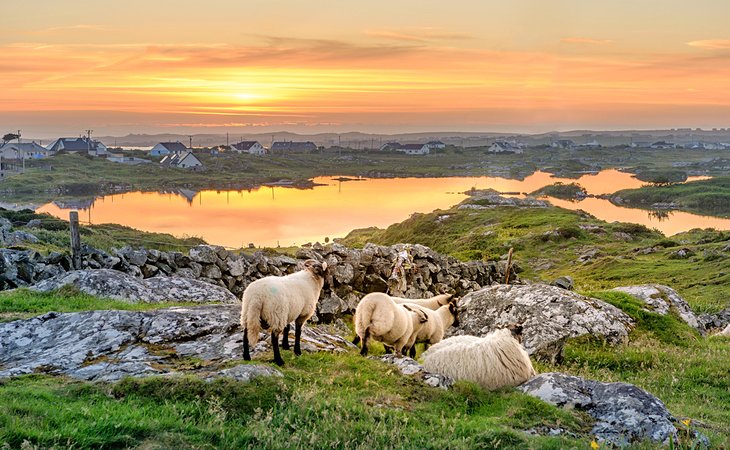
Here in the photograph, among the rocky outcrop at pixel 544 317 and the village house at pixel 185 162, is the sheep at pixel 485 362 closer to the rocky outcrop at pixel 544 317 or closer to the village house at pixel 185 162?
the rocky outcrop at pixel 544 317

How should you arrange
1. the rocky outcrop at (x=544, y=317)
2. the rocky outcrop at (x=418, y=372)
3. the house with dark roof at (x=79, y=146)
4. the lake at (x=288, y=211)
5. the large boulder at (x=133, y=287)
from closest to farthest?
the rocky outcrop at (x=418, y=372)
the rocky outcrop at (x=544, y=317)
the large boulder at (x=133, y=287)
the lake at (x=288, y=211)
the house with dark roof at (x=79, y=146)

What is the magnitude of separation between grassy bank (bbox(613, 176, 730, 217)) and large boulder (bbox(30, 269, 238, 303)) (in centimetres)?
10651

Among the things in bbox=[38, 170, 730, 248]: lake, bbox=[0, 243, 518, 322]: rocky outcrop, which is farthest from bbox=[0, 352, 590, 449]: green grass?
bbox=[38, 170, 730, 248]: lake

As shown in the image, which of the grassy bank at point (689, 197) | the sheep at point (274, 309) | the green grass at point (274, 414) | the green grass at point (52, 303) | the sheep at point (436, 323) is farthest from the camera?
the grassy bank at point (689, 197)

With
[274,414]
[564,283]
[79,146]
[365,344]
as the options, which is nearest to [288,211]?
[564,283]

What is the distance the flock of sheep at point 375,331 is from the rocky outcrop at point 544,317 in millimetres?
3024

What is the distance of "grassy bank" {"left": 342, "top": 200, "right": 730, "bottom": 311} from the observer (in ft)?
135

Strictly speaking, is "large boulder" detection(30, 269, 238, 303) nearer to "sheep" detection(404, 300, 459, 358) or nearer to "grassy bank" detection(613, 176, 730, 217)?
"sheep" detection(404, 300, 459, 358)

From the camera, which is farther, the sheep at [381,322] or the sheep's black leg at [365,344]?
the sheep at [381,322]

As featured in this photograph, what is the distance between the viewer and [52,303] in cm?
1409

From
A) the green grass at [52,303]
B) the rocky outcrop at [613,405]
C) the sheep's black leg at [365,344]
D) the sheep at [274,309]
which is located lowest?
the sheep's black leg at [365,344]

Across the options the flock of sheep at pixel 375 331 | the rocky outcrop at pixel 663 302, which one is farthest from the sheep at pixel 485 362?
the rocky outcrop at pixel 663 302

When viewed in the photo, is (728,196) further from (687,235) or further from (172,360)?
(172,360)

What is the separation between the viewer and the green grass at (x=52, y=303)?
1316 centimetres
